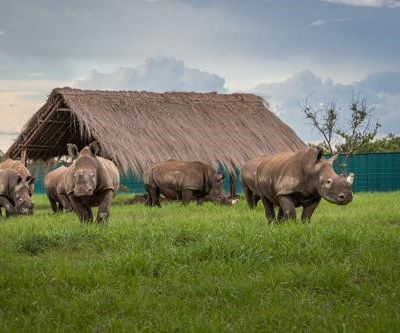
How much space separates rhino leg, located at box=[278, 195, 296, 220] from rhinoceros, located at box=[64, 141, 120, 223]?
2806mm

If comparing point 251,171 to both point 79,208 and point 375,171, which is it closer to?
point 79,208

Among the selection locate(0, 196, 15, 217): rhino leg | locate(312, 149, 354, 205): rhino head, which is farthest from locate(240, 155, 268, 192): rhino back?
locate(0, 196, 15, 217): rhino leg

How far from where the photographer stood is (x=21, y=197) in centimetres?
1549

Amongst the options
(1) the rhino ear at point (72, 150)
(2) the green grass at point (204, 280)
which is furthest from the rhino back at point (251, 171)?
(2) the green grass at point (204, 280)

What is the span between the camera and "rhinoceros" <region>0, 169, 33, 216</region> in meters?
15.5

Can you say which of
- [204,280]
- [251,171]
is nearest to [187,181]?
[251,171]

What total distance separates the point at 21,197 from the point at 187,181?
4.48m

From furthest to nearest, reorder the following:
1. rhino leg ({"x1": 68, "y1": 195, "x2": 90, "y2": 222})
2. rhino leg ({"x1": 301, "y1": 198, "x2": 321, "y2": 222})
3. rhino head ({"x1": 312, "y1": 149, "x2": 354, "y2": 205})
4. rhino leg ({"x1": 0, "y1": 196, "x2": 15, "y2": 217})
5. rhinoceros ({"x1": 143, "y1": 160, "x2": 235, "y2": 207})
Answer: rhinoceros ({"x1": 143, "y1": 160, "x2": 235, "y2": 207})
rhino leg ({"x1": 0, "y1": 196, "x2": 15, "y2": 217})
rhino leg ({"x1": 68, "y1": 195, "x2": 90, "y2": 222})
rhino leg ({"x1": 301, "y1": 198, "x2": 321, "y2": 222})
rhino head ({"x1": 312, "y1": 149, "x2": 354, "y2": 205})

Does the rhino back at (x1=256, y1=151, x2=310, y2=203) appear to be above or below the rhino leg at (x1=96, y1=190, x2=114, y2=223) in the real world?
above

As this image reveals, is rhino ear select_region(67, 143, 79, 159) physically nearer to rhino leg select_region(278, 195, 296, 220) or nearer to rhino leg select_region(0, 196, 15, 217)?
rhino leg select_region(0, 196, 15, 217)

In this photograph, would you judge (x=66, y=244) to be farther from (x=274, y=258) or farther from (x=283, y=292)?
(x=283, y=292)

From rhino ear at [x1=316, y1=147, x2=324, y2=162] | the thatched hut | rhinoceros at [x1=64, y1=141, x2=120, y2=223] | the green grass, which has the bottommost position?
the green grass

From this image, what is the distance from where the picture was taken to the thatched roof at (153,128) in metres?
21.3

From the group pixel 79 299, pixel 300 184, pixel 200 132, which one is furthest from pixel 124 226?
pixel 200 132
